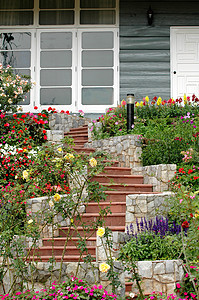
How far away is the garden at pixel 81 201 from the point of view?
4.02 meters

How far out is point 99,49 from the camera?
10.6 meters

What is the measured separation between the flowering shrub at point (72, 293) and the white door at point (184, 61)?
24.2ft

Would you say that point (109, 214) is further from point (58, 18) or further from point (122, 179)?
point (58, 18)

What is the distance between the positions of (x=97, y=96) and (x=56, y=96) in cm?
101

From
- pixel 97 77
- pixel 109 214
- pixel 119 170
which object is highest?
pixel 97 77

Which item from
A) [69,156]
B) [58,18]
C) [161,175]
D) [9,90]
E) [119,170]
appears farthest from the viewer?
[58,18]

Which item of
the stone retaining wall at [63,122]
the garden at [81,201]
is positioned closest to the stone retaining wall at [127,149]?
the garden at [81,201]

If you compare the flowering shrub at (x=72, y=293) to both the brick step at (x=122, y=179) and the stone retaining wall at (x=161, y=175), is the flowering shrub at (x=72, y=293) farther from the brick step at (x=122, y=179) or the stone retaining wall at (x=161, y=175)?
the brick step at (x=122, y=179)

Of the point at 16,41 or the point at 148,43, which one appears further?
the point at 16,41

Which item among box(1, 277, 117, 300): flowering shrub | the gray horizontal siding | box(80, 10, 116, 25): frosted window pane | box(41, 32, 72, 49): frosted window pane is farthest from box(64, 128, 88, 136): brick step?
box(1, 277, 117, 300): flowering shrub

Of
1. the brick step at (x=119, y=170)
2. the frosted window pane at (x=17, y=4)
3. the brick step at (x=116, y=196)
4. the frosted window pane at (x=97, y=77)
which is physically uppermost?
the frosted window pane at (x=17, y=4)

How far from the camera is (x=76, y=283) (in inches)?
147

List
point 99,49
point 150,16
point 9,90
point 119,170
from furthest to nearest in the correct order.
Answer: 1. point 99,49
2. point 150,16
3. point 9,90
4. point 119,170

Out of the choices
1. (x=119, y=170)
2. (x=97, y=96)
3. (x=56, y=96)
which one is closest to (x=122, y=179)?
(x=119, y=170)
